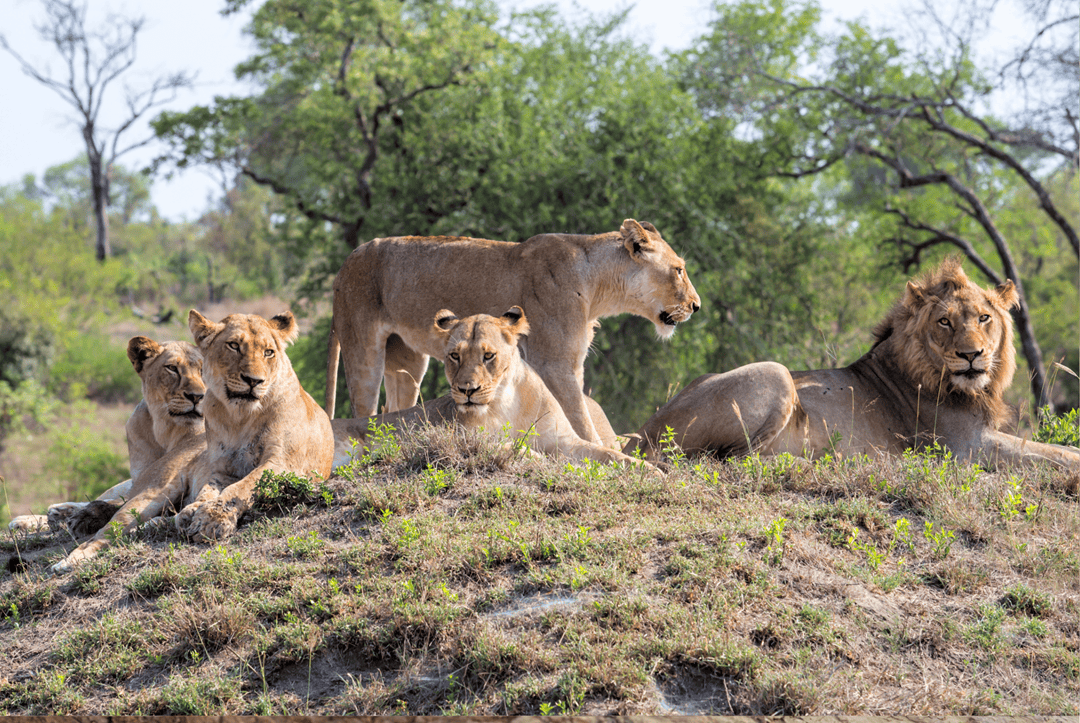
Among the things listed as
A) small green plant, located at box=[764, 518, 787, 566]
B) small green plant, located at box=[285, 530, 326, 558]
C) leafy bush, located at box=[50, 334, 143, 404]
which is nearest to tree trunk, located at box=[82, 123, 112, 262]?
leafy bush, located at box=[50, 334, 143, 404]

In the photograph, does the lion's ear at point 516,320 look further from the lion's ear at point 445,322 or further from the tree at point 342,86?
the tree at point 342,86

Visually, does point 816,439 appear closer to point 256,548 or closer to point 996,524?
point 996,524

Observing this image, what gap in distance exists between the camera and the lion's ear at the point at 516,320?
21.9ft

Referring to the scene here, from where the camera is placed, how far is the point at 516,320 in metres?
6.73

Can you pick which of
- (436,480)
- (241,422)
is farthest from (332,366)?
(436,480)

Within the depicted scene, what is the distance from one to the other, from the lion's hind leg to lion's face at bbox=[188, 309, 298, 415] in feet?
9.03

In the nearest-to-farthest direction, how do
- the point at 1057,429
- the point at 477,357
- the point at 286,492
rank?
the point at 286,492 → the point at 477,357 → the point at 1057,429

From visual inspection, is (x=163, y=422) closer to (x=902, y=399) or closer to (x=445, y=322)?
(x=445, y=322)

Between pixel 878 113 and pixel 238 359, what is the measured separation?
16512 mm

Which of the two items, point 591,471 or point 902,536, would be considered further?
point 591,471

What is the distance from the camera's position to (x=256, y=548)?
17.3 ft

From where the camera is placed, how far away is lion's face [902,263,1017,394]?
7.24m

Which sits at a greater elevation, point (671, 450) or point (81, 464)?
point (671, 450)

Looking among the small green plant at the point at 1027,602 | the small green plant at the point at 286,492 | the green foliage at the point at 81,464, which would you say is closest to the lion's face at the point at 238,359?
the small green plant at the point at 286,492
